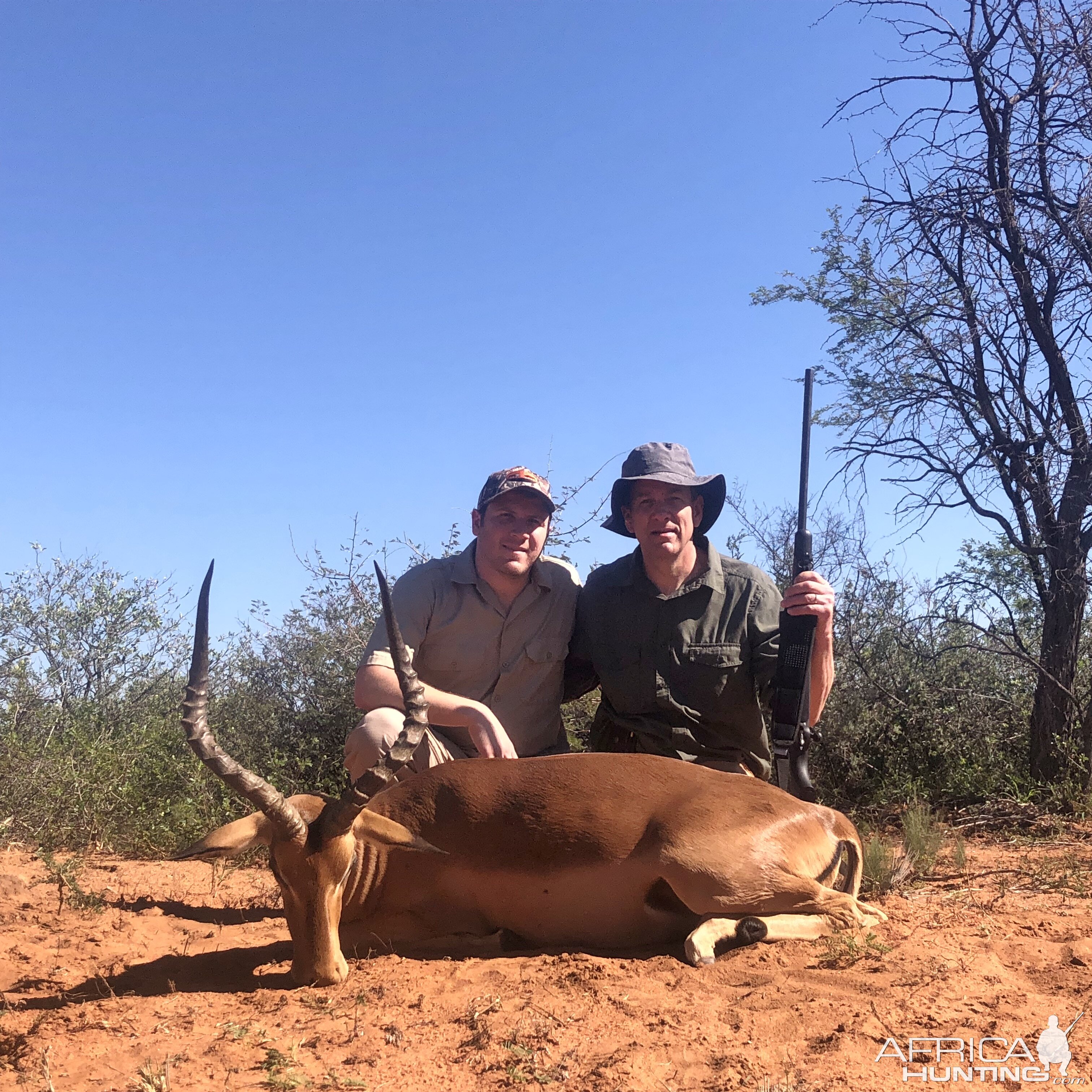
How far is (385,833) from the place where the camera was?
163 inches

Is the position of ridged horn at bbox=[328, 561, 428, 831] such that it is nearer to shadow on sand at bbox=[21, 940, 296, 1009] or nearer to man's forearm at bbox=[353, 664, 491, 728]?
shadow on sand at bbox=[21, 940, 296, 1009]

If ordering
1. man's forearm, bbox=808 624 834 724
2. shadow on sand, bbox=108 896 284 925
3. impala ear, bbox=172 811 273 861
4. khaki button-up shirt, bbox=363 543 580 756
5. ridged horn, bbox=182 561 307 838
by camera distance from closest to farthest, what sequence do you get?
ridged horn, bbox=182 561 307 838
impala ear, bbox=172 811 273 861
shadow on sand, bbox=108 896 284 925
man's forearm, bbox=808 624 834 724
khaki button-up shirt, bbox=363 543 580 756

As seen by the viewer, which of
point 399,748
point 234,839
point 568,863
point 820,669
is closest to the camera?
point 399,748

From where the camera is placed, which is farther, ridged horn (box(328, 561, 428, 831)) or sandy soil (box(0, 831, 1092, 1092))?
ridged horn (box(328, 561, 428, 831))

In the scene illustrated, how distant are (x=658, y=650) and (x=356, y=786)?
2.28 meters

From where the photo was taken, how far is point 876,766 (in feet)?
26.8

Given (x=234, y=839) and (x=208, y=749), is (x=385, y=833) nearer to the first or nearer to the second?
(x=234, y=839)

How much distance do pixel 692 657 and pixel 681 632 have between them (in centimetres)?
15

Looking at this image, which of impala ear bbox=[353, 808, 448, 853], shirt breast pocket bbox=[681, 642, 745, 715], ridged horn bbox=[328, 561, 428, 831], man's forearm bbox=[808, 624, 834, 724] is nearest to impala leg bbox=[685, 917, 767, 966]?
impala ear bbox=[353, 808, 448, 853]

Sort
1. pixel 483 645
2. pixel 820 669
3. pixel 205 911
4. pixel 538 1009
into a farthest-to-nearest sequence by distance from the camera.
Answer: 1. pixel 483 645
2. pixel 820 669
3. pixel 205 911
4. pixel 538 1009

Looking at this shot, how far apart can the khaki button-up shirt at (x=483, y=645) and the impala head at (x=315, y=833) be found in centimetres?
163

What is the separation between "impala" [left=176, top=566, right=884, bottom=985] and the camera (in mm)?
3977

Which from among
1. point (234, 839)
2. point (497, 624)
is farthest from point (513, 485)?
point (234, 839)

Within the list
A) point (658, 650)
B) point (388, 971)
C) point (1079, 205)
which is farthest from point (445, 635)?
point (1079, 205)
